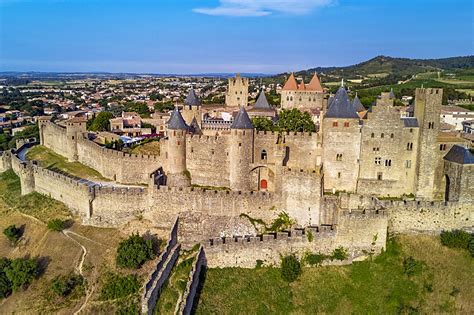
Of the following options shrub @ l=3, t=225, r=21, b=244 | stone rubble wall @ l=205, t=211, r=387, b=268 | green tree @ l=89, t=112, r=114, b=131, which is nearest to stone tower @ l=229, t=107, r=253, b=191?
stone rubble wall @ l=205, t=211, r=387, b=268

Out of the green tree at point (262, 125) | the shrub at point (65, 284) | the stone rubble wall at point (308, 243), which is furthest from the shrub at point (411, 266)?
the shrub at point (65, 284)

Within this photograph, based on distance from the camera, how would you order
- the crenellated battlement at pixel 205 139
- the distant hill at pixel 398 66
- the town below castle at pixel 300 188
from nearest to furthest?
1. the town below castle at pixel 300 188
2. the crenellated battlement at pixel 205 139
3. the distant hill at pixel 398 66

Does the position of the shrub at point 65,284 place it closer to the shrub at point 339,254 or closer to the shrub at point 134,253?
the shrub at point 134,253

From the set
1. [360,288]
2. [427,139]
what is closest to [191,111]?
[427,139]

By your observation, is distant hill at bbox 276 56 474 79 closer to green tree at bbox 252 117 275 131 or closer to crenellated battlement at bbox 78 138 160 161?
green tree at bbox 252 117 275 131

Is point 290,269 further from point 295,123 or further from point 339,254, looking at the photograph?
point 295,123

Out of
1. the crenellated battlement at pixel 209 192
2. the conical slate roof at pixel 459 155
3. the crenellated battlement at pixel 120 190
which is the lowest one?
the crenellated battlement at pixel 120 190

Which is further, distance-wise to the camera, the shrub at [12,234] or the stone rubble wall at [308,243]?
the shrub at [12,234]
